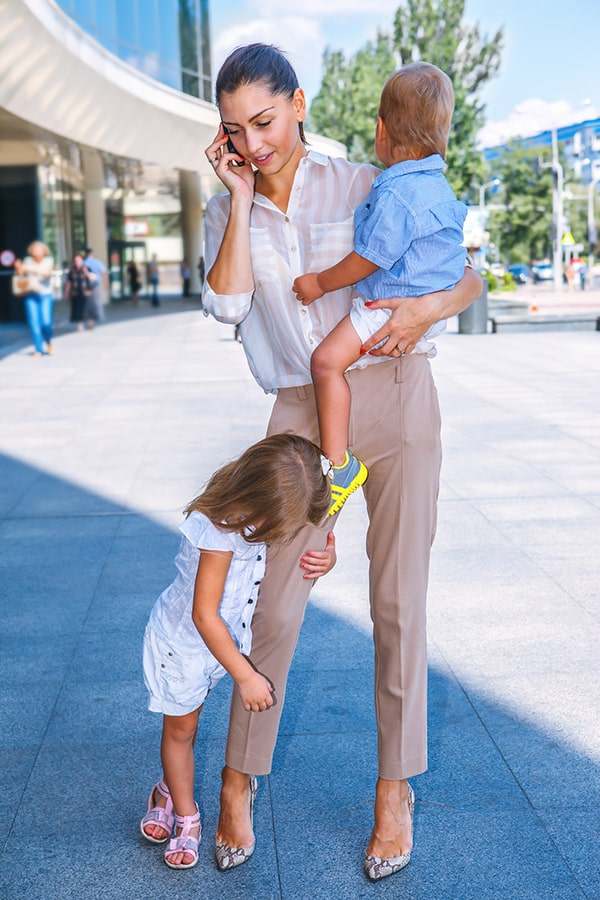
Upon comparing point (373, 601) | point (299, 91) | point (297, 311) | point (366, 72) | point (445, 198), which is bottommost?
point (373, 601)

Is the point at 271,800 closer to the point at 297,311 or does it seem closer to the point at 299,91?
the point at 297,311

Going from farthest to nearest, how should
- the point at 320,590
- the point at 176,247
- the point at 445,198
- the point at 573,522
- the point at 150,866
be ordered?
the point at 176,247 → the point at 573,522 → the point at 320,590 → the point at 150,866 → the point at 445,198

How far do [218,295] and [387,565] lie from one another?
0.79 metres

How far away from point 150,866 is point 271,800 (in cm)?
44

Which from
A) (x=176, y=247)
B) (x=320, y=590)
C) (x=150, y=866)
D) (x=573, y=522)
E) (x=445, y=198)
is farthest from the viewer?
(x=176, y=247)

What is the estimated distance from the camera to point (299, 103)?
2.68 metres

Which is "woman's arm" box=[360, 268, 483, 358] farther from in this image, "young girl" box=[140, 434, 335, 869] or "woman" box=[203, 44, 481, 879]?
"young girl" box=[140, 434, 335, 869]

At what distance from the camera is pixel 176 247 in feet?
200

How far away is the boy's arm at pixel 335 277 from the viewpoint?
2.57 metres

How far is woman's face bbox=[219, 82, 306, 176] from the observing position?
2561 millimetres

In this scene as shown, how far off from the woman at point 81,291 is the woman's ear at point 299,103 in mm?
22314

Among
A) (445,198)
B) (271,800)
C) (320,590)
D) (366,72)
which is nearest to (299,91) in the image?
(445,198)

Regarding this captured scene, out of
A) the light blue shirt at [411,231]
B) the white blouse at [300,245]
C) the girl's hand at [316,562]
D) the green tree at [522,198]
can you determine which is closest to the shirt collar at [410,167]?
the light blue shirt at [411,231]

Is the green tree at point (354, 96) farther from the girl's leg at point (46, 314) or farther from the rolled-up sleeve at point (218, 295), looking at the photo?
the rolled-up sleeve at point (218, 295)
